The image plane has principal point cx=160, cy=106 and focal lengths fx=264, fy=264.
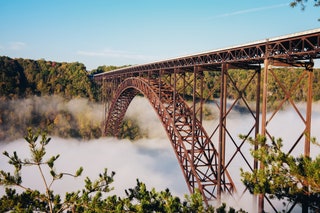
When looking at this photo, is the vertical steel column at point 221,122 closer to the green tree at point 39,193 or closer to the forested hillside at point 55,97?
the green tree at point 39,193

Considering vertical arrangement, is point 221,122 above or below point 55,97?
above

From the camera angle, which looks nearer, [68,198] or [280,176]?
[280,176]

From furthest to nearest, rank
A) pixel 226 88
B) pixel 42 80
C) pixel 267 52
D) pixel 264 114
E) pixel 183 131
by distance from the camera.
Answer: pixel 42 80, pixel 183 131, pixel 226 88, pixel 267 52, pixel 264 114

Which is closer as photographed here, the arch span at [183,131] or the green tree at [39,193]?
the green tree at [39,193]

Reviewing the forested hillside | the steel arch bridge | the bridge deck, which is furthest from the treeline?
the bridge deck

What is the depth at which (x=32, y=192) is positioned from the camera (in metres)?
7.48

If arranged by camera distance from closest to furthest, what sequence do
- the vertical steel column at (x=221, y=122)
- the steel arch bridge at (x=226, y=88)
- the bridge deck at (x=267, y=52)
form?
the bridge deck at (x=267, y=52)
the steel arch bridge at (x=226, y=88)
the vertical steel column at (x=221, y=122)

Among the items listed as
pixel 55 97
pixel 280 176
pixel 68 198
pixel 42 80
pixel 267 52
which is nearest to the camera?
pixel 280 176

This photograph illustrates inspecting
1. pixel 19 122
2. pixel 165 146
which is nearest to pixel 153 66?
pixel 165 146

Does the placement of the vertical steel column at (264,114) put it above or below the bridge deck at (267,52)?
below

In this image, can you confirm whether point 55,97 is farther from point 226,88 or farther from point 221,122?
point 221,122

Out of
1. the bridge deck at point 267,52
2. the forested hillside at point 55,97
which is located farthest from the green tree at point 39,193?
the forested hillside at point 55,97

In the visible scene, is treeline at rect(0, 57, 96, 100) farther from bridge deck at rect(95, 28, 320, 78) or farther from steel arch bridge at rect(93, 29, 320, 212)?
bridge deck at rect(95, 28, 320, 78)

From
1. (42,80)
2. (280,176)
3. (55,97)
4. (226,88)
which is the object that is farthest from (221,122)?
(42,80)
